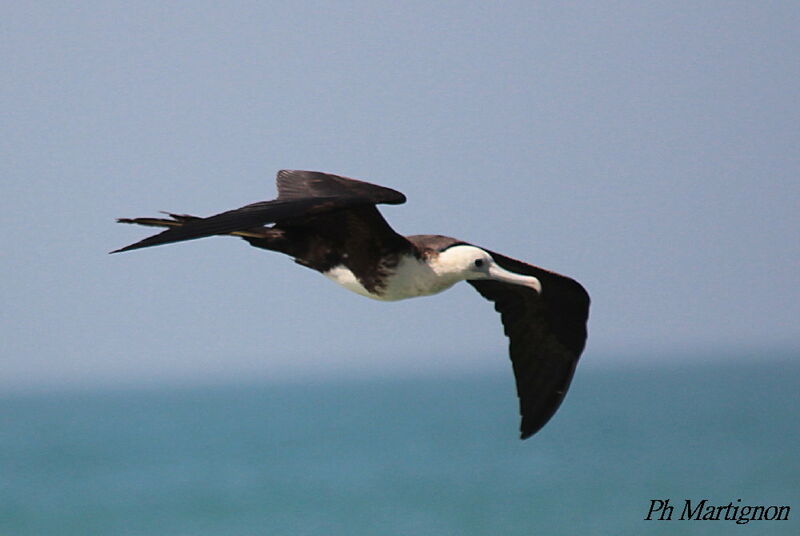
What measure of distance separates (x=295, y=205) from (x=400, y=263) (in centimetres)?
86

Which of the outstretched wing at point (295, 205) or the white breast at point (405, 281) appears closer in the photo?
the outstretched wing at point (295, 205)

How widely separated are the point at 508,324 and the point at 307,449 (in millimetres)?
45813

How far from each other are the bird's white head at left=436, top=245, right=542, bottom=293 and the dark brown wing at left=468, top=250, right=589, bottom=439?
0.78 m

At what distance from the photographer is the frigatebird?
6609 mm

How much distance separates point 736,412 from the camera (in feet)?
199

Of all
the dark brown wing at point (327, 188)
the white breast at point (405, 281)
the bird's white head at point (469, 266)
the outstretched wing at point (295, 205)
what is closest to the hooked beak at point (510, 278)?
the bird's white head at point (469, 266)

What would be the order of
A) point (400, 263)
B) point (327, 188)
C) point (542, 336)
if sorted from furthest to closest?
1. point (542, 336)
2. point (327, 188)
3. point (400, 263)

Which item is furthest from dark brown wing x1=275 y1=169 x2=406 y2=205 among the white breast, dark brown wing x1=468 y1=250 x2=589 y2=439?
dark brown wing x1=468 y1=250 x2=589 y2=439

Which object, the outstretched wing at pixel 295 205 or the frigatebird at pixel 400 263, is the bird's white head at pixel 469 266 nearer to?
the frigatebird at pixel 400 263

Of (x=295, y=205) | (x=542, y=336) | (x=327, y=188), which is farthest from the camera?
(x=542, y=336)

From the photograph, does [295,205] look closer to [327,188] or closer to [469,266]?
[327,188]

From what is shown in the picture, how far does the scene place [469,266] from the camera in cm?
719

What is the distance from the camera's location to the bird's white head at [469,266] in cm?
718

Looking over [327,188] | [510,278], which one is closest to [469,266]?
[510,278]
